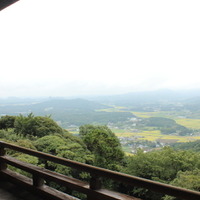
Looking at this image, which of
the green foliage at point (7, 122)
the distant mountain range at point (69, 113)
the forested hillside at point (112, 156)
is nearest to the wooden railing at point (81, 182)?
the forested hillside at point (112, 156)

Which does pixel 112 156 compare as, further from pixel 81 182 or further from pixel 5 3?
pixel 5 3

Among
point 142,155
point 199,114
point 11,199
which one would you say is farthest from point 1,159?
point 199,114

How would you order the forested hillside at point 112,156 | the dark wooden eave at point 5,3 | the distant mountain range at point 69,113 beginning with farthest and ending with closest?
the distant mountain range at point 69,113, the forested hillside at point 112,156, the dark wooden eave at point 5,3

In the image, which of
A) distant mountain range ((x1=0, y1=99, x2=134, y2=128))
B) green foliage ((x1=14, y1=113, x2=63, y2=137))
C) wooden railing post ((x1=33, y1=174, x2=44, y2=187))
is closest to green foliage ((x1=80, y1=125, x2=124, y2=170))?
green foliage ((x1=14, y1=113, x2=63, y2=137))

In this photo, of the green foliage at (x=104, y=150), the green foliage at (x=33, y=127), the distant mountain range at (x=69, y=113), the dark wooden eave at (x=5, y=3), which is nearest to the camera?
the dark wooden eave at (x=5, y=3)

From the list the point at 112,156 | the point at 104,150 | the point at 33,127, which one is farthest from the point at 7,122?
the point at 112,156

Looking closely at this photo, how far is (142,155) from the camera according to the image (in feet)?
59.0

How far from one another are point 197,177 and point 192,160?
407 centimetres

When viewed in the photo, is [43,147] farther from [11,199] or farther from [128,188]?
[11,199]

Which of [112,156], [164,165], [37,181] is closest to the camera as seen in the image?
[37,181]

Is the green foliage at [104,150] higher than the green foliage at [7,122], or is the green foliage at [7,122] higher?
the green foliage at [7,122]

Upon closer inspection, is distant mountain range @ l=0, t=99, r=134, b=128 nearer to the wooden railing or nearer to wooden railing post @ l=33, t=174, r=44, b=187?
the wooden railing

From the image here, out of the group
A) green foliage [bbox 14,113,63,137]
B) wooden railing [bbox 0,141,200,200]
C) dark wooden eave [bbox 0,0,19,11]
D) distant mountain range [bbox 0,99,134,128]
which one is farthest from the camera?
distant mountain range [bbox 0,99,134,128]

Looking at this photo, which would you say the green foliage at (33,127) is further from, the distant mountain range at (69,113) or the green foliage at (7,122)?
the distant mountain range at (69,113)
